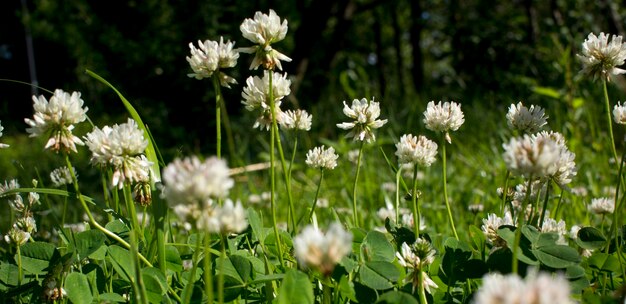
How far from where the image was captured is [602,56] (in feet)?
3.86

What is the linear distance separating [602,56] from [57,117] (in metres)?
0.92

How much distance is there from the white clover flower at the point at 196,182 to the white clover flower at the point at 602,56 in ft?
2.65

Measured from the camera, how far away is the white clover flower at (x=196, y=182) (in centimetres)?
65

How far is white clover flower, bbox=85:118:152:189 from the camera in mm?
924

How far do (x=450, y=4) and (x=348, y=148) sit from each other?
3751 mm

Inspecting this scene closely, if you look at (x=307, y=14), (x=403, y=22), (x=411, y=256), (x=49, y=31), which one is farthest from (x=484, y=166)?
(x=403, y=22)

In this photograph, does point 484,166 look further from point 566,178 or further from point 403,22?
point 403,22

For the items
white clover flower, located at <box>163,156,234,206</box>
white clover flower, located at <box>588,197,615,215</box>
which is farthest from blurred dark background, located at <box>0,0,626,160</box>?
white clover flower, located at <box>163,156,234,206</box>

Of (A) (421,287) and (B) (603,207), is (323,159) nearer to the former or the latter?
(A) (421,287)

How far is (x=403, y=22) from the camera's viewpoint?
10211 millimetres

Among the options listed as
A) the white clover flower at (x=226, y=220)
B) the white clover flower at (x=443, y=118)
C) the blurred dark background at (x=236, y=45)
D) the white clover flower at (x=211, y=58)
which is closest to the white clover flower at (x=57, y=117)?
the white clover flower at (x=211, y=58)

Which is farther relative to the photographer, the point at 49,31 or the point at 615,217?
the point at 49,31

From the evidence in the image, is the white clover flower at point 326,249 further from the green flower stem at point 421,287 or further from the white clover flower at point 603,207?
the white clover flower at point 603,207

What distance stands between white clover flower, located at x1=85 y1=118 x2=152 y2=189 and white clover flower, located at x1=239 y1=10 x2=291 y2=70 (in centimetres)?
25
